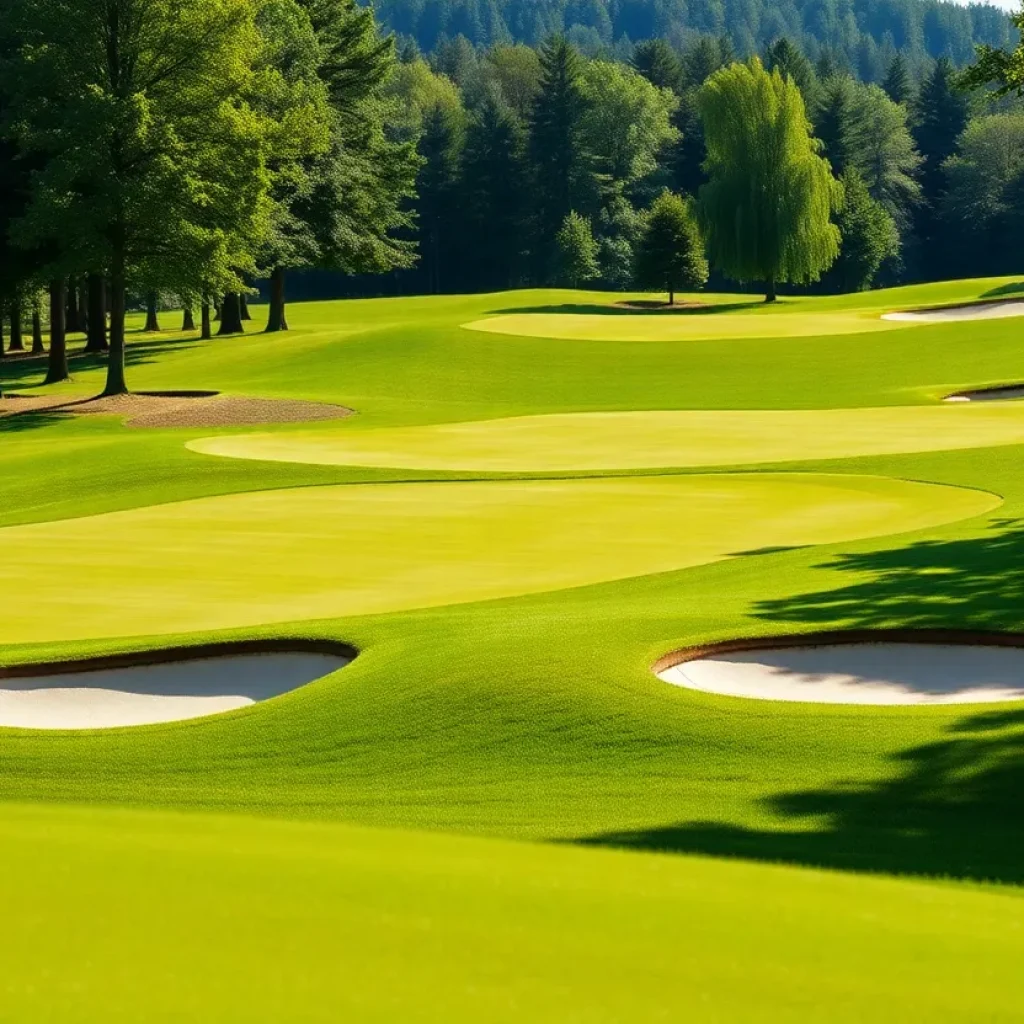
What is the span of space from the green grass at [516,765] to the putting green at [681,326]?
28.3 m

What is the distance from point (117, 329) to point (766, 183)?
40.2m

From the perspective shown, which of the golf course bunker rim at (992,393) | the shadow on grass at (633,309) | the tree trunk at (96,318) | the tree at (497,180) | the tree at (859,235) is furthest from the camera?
the tree at (497,180)

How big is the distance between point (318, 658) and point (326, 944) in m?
9.85

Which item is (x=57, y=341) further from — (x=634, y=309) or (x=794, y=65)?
(x=794, y=65)

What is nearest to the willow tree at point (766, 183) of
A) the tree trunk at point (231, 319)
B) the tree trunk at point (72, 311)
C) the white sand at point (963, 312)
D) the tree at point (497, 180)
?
the white sand at point (963, 312)

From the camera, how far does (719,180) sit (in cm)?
8094

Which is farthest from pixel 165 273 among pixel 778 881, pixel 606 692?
pixel 778 881

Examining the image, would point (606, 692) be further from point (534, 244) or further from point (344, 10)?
point (534, 244)

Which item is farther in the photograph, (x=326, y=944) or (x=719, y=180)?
(x=719, y=180)

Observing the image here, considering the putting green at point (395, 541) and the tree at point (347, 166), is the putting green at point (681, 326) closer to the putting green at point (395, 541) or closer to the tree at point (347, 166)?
the tree at point (347, 166)

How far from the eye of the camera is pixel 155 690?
15172 millimetres

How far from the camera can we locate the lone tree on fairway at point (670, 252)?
79875mm

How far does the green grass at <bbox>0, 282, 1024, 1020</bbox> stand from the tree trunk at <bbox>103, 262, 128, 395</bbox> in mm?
14506

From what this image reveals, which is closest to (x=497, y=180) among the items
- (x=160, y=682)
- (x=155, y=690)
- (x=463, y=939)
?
(x=160, y=682)
